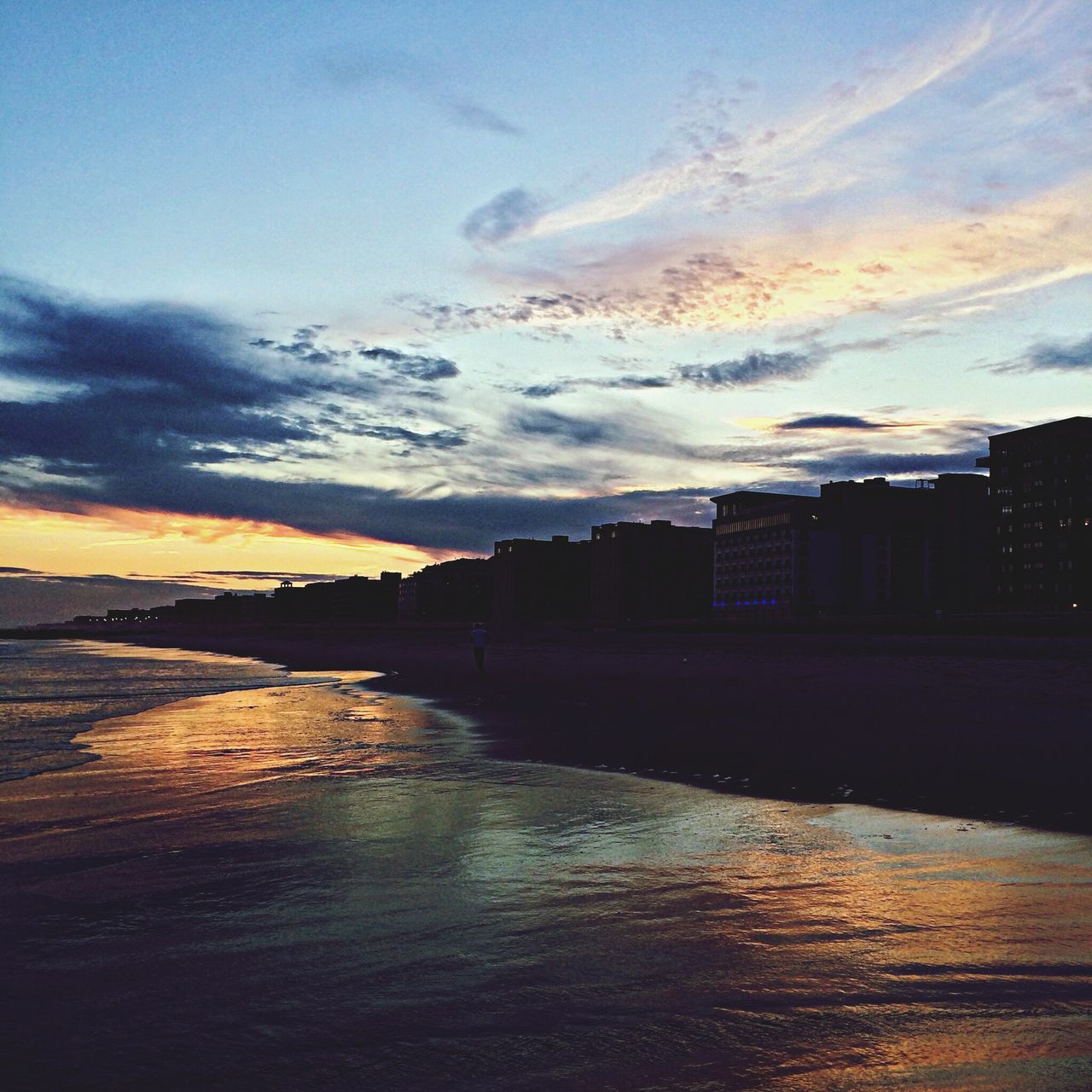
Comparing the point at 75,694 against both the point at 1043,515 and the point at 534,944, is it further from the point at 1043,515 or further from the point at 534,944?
the point at 1043,515

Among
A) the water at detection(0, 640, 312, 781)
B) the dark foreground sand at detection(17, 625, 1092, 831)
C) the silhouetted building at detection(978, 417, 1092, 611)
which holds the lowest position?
the water at detection(0, 640, 312, 781)

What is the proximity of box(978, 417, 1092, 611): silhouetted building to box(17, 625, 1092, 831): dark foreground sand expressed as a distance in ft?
380

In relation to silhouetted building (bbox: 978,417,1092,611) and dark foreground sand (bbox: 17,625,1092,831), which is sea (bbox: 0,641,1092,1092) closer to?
dark foreground sand (bbox: 17,625,1092,831)

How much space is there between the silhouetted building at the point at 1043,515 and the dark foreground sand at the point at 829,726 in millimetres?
115713

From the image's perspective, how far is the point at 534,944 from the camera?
6535 millimetres

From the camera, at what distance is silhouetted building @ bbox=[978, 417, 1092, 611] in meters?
146

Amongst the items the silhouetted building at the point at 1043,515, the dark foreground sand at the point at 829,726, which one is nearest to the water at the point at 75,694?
the dark foreground sand at the point at 829,726

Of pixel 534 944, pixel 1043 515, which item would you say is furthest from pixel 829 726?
pixel 1043 515

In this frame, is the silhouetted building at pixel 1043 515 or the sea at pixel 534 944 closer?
the sea at pixel 534 944

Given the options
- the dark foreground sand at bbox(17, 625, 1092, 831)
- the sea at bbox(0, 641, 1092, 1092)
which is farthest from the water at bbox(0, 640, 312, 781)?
the dark foreground sand at bbox(17, 625, 1092, 831)

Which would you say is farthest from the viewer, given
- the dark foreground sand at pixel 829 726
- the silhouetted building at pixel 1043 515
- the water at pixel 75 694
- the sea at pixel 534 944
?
the silhouetted building at pixel 1043 515

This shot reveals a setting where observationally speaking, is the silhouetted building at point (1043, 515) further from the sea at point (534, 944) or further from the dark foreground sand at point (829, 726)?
the sea at point (534, 944)

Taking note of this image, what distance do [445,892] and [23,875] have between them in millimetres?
4175

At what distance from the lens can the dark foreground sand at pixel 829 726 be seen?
12852mm
